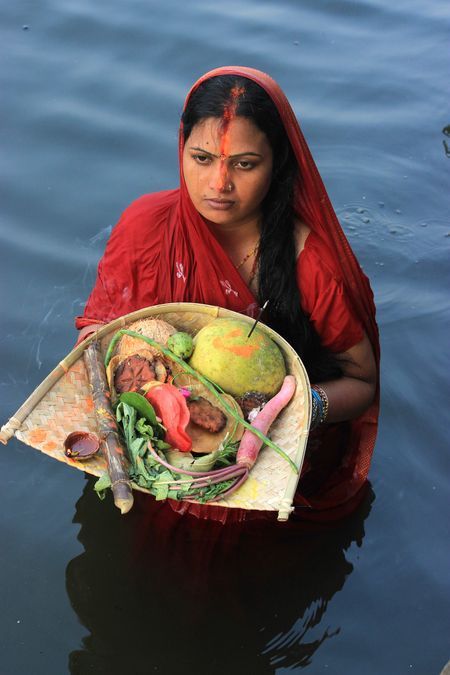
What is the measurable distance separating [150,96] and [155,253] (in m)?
2.82

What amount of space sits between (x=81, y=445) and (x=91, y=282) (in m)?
2.15

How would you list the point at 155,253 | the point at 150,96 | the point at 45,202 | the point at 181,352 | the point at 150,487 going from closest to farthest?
the point at 150,487 → the point at 181,352 → the point at 155,253 → the point at 45,202 → the point at 150,96

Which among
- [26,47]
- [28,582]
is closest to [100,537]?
[28,582]

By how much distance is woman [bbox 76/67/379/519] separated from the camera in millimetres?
2428

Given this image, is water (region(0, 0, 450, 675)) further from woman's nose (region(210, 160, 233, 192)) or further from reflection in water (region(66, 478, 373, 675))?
woman's nose (region(210, 160, 233, 192))

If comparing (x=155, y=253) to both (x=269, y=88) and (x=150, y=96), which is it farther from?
(x=150, y=96)

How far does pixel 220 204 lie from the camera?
8.23 ft

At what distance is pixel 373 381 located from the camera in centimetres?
283

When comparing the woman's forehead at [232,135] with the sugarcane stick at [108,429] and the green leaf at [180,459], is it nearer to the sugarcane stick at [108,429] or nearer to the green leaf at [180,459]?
the sugarcane stick at [108,429]

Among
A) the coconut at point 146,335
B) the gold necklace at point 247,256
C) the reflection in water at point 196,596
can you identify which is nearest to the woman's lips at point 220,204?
the gold necklace at point 247,256

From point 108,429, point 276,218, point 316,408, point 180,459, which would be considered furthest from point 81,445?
point 276,218

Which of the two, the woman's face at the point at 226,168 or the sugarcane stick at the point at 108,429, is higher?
the woman's face at the point at 226,168

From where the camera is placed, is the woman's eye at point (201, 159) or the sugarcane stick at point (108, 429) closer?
the sugarcane stick at point (108, 429)

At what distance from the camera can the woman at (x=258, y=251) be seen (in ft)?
7.97
